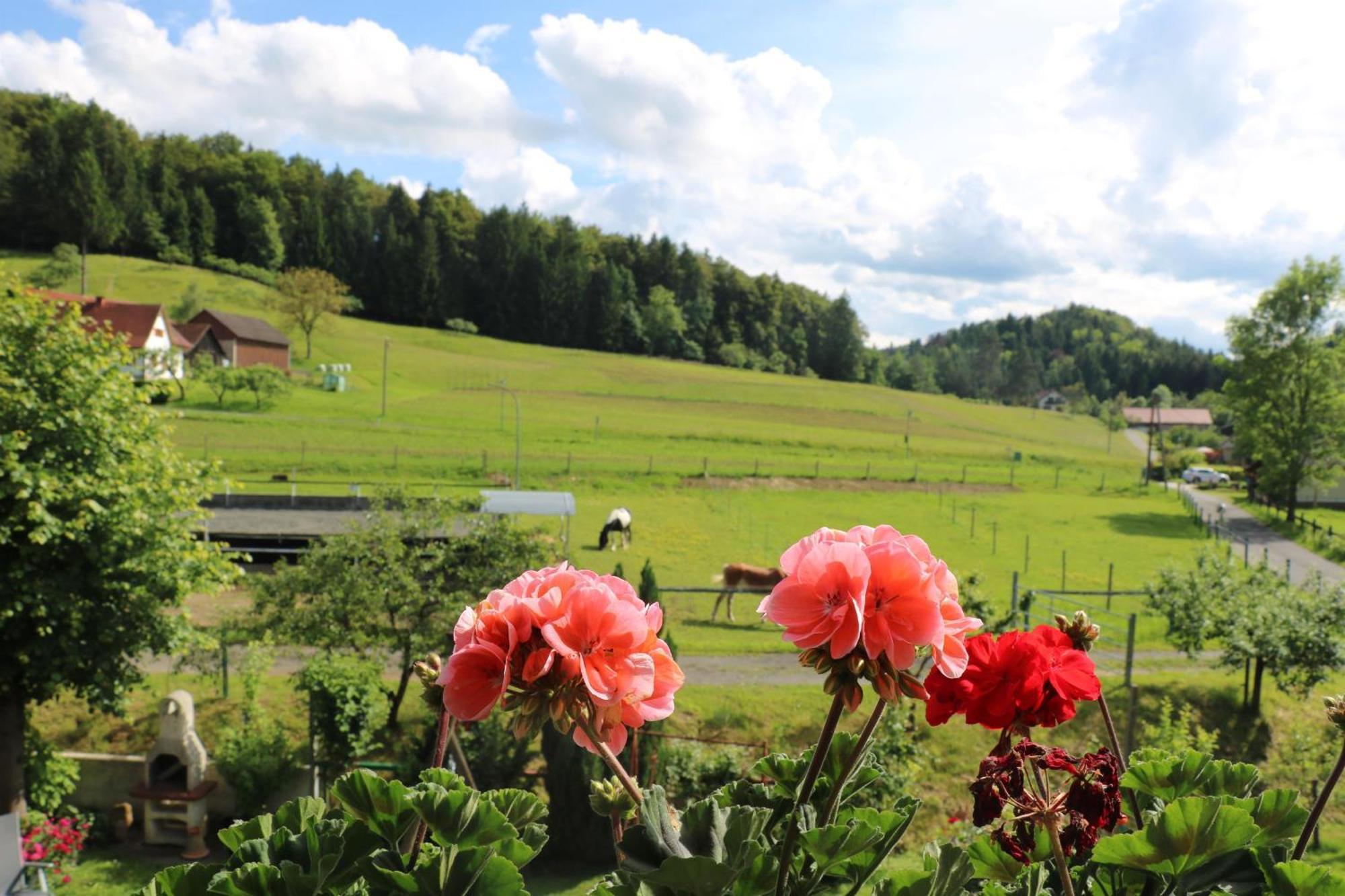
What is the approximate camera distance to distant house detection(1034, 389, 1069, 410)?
445 feet

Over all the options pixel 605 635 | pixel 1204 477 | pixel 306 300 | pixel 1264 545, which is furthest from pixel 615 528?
pixel 306 300

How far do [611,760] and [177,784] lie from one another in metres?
15.9

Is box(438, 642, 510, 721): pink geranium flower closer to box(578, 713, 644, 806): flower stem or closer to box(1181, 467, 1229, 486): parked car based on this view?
box(578, 713, 644, 806): flower stem

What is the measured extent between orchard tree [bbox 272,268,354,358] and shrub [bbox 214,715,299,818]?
65.9m

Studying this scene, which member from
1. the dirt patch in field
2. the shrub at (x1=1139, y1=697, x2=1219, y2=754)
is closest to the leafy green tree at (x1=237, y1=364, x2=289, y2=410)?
the dirt patch in field

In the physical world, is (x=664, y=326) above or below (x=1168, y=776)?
above

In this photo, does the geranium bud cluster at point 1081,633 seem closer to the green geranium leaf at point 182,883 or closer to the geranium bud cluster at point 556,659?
the geranium bud cluster at point 556,659

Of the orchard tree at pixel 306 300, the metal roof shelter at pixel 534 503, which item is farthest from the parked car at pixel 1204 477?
the orchard tree at pixel 306 300

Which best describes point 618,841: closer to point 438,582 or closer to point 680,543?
point 438,582

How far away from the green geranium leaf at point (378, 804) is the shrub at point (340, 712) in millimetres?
14271

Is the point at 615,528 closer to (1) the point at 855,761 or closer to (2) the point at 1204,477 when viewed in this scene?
(1) the point at 855,761

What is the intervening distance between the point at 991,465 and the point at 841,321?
5911 cm

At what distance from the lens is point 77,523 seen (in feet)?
35.8

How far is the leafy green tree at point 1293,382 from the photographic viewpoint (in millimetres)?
43438
